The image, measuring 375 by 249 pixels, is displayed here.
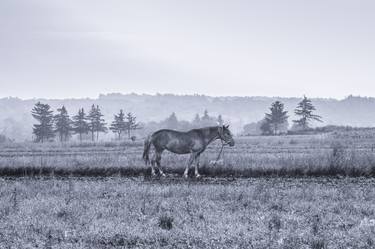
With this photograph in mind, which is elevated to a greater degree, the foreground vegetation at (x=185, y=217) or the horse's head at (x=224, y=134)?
the horse's head at (x=224, y=134)

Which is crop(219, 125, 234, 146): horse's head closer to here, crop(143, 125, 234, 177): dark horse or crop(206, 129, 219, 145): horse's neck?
crop(206, 129, 219, 145): horse's neck

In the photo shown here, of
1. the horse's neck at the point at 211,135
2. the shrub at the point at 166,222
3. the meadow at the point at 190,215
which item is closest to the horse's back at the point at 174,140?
the horse's neck at the point at 211,135

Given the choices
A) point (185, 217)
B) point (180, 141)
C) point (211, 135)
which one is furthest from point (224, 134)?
point (185, 217)

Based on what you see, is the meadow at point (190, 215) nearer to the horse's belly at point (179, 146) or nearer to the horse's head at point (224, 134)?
the horse's belly at point (179, 146)

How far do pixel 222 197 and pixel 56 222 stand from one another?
185 inches

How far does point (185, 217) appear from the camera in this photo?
9.08 metres

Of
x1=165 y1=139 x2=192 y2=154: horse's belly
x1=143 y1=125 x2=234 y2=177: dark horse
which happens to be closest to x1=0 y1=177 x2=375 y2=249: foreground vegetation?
x1=143 y1=125 x2=234 y2=177: dark horse

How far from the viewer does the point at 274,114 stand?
8675 cm

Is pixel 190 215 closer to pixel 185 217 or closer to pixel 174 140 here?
pixel 185 217

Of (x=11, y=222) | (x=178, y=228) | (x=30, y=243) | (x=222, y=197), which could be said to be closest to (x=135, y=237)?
(x=178, y=228)

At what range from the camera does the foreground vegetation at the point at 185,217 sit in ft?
24.1

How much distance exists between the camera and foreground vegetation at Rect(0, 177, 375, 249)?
734 cm

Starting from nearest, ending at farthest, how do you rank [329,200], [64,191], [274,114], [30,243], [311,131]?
[30,243]
[329,200]
[64,191]
[311,131]
[274,114]

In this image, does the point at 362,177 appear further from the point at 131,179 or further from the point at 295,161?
the point at 131,179
